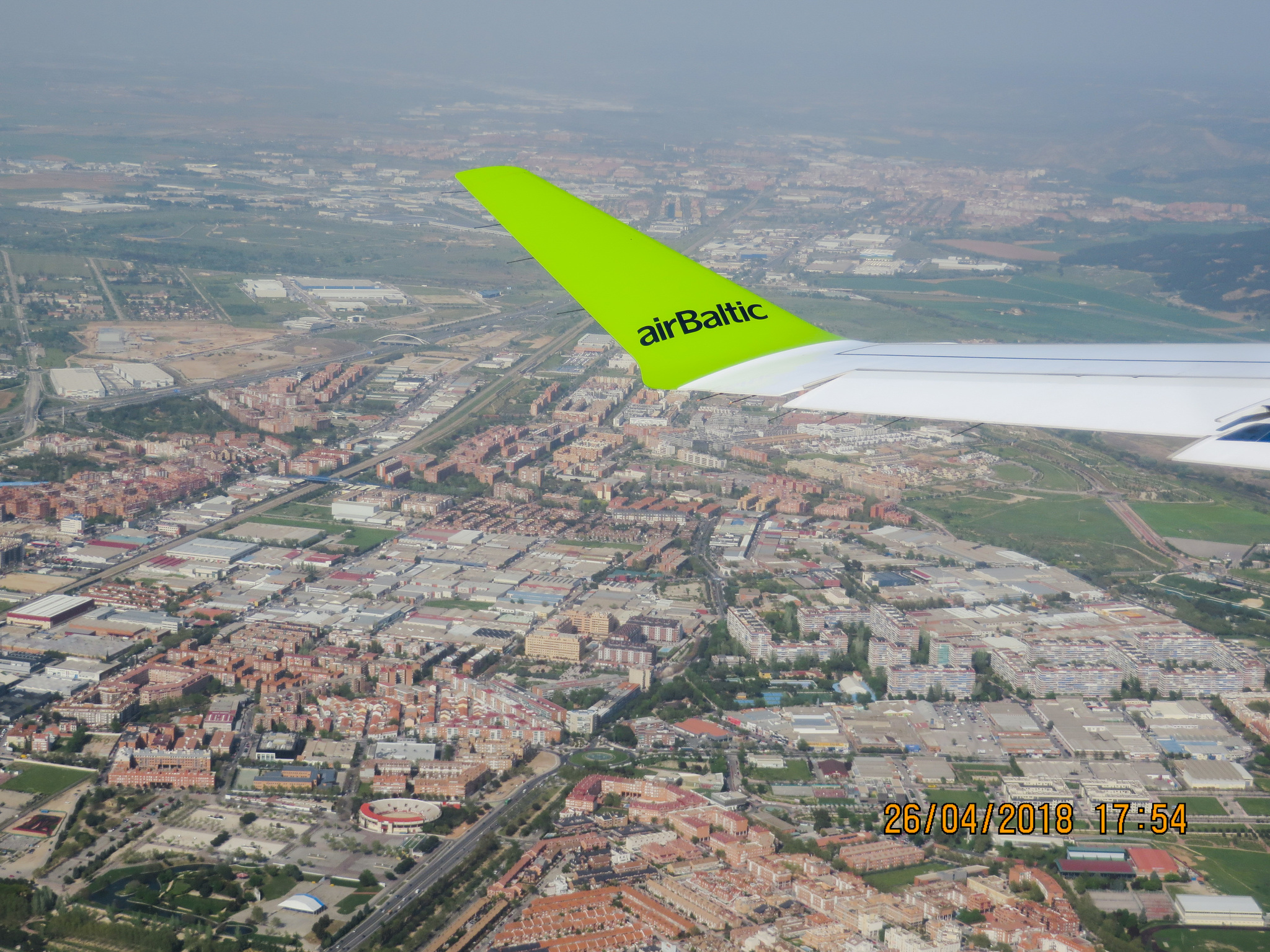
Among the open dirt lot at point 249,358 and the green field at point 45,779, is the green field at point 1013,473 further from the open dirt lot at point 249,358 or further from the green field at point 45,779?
the green field at point 45,779

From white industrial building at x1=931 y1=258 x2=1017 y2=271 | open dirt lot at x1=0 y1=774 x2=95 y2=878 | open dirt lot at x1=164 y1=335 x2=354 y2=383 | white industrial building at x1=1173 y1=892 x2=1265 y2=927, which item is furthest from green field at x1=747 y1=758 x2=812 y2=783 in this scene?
white industrial building at x1=931 y1=258 x2=1017 y2=271

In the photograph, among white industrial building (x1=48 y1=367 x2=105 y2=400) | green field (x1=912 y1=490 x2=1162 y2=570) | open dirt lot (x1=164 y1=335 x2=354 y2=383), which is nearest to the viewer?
green field (x1=912 y1=490 x2=1162 y2=570)

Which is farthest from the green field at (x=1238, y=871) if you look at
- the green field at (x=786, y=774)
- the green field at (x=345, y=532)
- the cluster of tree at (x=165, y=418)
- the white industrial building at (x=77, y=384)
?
the white industrial building at (x=77, y=384)

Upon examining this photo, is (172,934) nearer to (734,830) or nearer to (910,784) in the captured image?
(734,830)

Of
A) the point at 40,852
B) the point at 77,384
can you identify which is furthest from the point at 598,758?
the point at 77,384

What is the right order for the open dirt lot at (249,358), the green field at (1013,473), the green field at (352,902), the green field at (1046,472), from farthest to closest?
the open dirt lot at (249,358)
the green field at (1013,473)
the green field at (1046,472)
the green field at (352,902)

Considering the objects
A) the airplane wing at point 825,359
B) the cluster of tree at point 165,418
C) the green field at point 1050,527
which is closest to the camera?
the airplane wing at point 825,359

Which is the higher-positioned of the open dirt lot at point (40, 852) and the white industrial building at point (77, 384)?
the white industrial building at point (77, 384)

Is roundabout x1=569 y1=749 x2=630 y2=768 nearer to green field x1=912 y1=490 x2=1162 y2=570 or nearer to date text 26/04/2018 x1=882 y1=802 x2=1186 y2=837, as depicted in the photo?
date text 26/04/2018 x1=882 y1=802 x2=1186 y2=837
